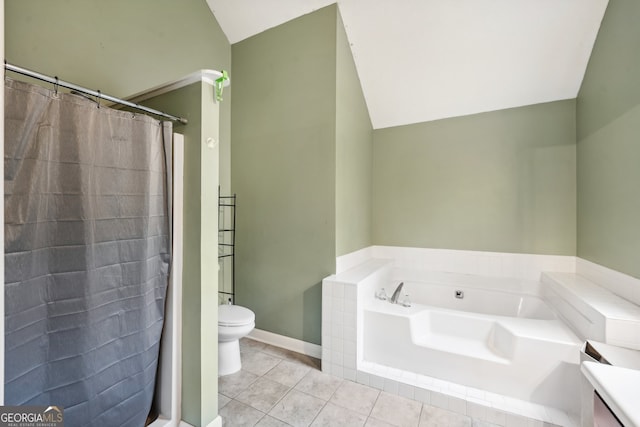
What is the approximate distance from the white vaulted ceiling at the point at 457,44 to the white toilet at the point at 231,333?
253cm

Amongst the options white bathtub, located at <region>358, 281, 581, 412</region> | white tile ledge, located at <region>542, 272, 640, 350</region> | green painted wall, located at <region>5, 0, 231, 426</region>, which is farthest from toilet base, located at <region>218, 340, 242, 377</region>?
white tile ledge, located at <region>542, 272, 640, 350</region>

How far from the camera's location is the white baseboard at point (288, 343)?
2.36 m

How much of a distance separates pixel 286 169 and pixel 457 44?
1.85 m

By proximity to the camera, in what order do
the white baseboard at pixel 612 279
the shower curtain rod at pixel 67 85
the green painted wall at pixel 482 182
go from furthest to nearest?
the green painted wall at pixel 482 182 < the white baseboard at pixel 612 279 < the shower curtain rod at pixel 67 85

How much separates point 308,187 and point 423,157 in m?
1.45

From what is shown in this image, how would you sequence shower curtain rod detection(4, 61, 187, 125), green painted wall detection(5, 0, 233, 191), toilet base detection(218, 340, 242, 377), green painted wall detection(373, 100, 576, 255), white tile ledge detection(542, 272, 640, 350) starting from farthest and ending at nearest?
1. green painted wall detection(373, 100, 576, 255)
2. toilet base detection(218, 340, 242, 377)
3. green painted wall detection(5, 0, 233, 191)
4. white tile ledge detection(542, 272, 640, 350)
5. shower curtain rod detection(4, 61, 187, 125)

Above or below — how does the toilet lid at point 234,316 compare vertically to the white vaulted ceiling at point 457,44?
below

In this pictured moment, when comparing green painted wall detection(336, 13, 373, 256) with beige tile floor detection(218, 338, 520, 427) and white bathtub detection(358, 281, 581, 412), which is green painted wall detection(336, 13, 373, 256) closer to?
white bathtub detection(358, 281, 581, 412)

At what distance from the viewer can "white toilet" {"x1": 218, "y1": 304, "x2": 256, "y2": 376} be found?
2008 mm

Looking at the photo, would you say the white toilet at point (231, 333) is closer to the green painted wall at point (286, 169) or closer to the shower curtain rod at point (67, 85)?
the green painted wall at point (286, 169)

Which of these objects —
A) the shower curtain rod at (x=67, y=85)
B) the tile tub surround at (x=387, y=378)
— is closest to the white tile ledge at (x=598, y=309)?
the tile tub surround at (x=387, y=378)

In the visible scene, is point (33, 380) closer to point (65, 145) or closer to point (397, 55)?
point (65, 145)

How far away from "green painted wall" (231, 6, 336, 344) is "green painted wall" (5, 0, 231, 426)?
90 cm

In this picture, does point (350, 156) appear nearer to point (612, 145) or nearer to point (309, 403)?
point (612, 145)
